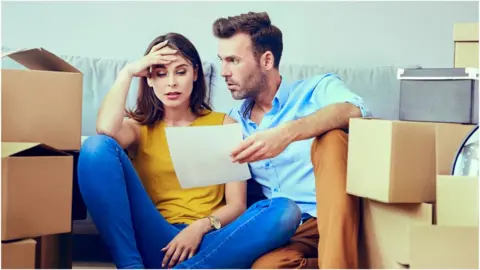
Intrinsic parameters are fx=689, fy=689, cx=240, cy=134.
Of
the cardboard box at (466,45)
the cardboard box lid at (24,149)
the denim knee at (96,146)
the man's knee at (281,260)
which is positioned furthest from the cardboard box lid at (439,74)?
the cardboard box lid at (24,149)

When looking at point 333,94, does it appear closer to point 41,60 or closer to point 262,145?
Answer: point 262,145

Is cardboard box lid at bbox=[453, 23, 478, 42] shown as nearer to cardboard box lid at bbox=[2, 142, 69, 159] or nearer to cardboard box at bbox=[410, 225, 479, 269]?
cardboard box at bbox=[410, 225, 479, 269]

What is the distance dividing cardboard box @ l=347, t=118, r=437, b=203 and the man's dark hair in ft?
1.81

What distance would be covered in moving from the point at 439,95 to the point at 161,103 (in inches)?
28.4

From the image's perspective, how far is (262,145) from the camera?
1557 mm

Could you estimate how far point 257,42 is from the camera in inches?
74.4

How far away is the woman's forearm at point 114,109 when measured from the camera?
169 cm

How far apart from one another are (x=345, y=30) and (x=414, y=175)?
34.8 inches

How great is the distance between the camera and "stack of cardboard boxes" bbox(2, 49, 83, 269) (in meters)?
1.28

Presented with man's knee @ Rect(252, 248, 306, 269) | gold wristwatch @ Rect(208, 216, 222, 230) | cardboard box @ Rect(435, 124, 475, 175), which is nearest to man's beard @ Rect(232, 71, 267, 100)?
gold wristwatch @ Rect(208, 216, 222, 230)

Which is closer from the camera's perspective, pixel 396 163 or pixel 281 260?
pixel 396 163

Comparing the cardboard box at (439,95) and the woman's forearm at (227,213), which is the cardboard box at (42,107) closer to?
the woman's forearm at (227,213)

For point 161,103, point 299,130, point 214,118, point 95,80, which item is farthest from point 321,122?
point 95,80

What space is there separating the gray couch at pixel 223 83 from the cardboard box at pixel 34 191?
0.55 meters
